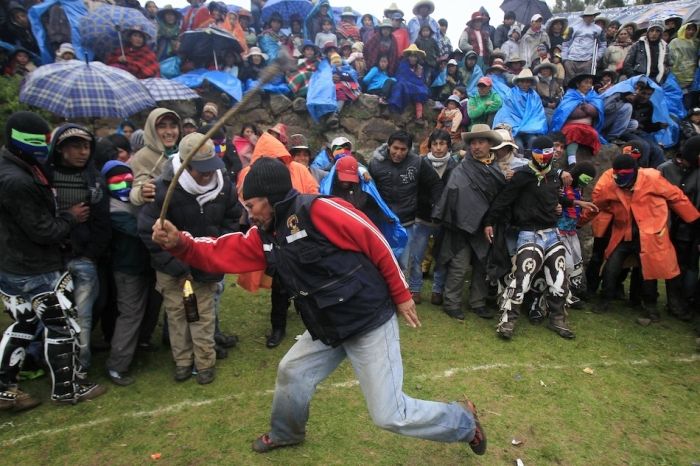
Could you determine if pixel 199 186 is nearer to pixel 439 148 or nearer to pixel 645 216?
pixel 439 148

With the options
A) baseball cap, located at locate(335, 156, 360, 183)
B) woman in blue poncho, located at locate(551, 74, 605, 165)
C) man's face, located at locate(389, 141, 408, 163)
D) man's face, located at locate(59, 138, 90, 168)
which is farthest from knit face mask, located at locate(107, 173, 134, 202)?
woman in blue poncho, located at locate(551, 74, 605, 165)

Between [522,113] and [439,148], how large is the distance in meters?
2.99

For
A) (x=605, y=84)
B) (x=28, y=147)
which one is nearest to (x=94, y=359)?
(x=28, y=147)

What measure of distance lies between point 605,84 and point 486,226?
6486 millimetres

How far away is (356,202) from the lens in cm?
569

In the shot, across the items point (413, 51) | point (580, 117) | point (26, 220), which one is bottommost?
point (26, 220)

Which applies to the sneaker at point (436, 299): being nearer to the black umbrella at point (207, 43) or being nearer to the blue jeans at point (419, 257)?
the blue jeans at point (419, 257)

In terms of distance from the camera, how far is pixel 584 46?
35.1ft

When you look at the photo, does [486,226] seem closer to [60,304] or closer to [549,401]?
[549,401]

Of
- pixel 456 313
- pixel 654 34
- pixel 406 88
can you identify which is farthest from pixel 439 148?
pixel 654 34

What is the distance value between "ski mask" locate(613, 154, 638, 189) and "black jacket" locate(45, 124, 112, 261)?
6.12m

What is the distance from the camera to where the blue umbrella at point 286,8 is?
11.6m

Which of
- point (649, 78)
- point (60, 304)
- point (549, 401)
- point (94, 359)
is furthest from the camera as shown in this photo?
point (649, 78)

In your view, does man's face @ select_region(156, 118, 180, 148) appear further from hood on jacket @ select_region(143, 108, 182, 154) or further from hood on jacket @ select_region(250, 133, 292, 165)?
hood on jacket @ select_region(250, 133, 292, 165)
